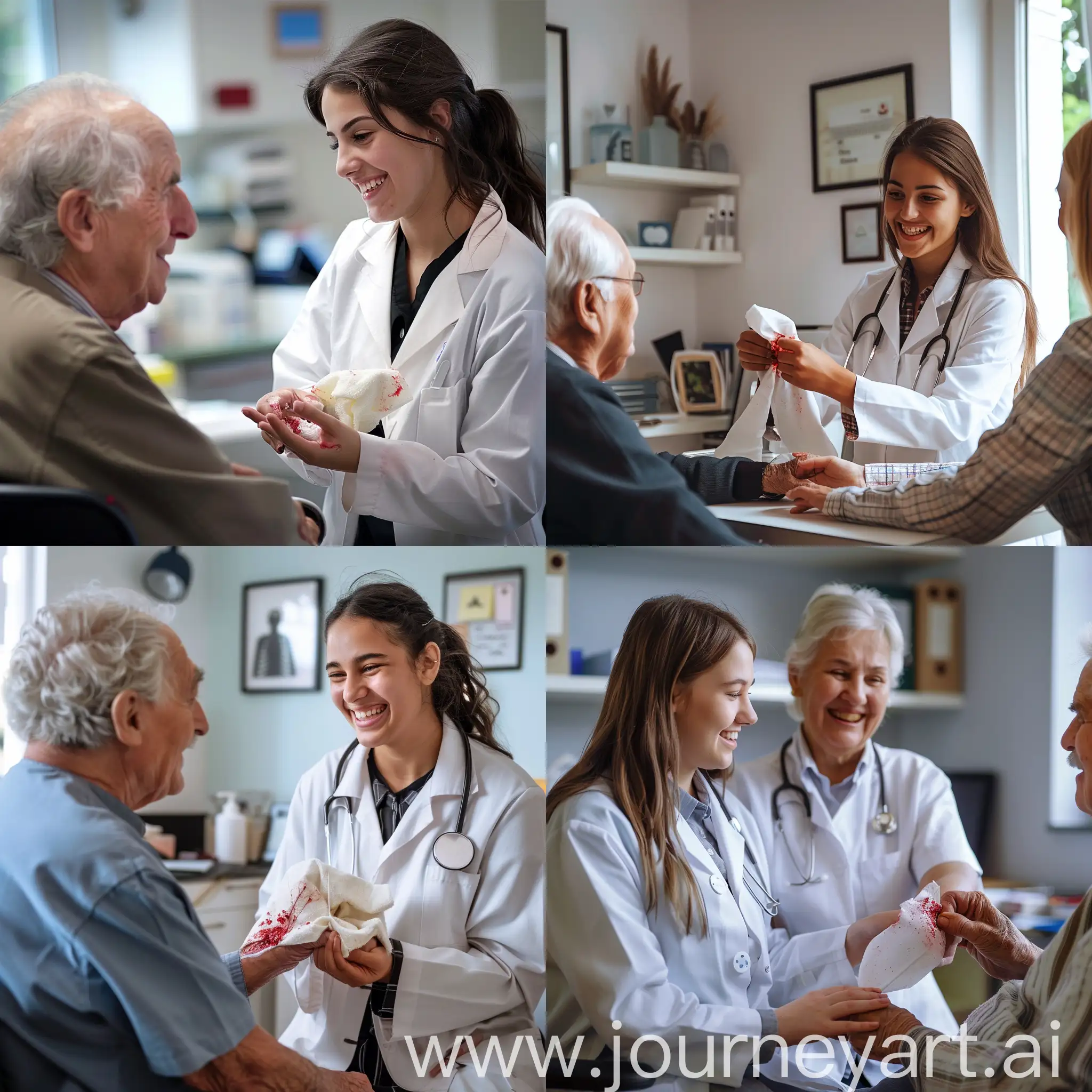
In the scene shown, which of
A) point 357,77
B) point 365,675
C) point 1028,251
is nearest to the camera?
point 1028,251

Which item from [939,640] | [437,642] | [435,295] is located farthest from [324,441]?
[939,640]

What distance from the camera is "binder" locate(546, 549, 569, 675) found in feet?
6.44

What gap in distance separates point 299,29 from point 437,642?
3.58ft

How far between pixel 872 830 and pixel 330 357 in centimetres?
124

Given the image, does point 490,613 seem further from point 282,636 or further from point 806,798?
point 806,798

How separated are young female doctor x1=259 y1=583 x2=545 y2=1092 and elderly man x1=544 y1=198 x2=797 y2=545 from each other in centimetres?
40

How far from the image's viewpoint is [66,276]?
178 centimetres

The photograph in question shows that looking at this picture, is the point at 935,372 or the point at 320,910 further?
the point at 320,910

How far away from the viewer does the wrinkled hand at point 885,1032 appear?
6.20 feet

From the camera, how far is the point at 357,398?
6.03 ft

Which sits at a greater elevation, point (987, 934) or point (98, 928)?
point (98, 928)

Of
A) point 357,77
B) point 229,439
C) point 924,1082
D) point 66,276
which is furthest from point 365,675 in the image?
point 924,1082

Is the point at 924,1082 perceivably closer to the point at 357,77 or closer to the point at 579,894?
the point at 579,894

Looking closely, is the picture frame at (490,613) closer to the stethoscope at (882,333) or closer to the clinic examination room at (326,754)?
the clinic examination room at (326,754)
